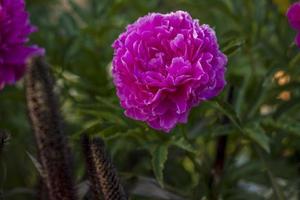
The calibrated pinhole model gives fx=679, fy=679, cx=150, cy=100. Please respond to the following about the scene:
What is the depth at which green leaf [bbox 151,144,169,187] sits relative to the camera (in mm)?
1341

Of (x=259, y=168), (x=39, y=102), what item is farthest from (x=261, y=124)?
(x=39, y=102)

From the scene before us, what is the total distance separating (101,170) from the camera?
1088 mm

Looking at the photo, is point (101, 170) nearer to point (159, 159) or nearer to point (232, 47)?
point (159, 159)

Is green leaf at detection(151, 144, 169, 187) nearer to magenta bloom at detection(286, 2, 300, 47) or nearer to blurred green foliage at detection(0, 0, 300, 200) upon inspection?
blurred green foliage at detection(0, 0, 300, 200)

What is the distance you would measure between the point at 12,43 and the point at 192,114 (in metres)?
0.47

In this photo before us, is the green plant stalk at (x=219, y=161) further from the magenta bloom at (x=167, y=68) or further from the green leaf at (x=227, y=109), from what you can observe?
the magenta bloom at (x=167, y=68)

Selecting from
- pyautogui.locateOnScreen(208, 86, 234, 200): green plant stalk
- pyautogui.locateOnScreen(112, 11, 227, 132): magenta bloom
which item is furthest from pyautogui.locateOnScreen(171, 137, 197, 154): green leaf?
pyautogui.locateOnScreen(208, 86, 234, 200): green plant stalk

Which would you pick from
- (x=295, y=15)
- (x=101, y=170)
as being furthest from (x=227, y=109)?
(x=101, y=170)

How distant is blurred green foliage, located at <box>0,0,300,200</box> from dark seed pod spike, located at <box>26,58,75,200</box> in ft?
0.70

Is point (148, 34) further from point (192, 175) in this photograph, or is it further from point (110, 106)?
point (192, 175)

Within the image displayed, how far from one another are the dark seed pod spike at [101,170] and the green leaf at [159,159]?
22cm

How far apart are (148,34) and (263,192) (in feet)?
3.21

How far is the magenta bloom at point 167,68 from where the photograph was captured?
1255 mm

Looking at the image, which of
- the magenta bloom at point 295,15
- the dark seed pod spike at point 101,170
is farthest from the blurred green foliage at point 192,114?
the dark seed pod spike at point 101,170
